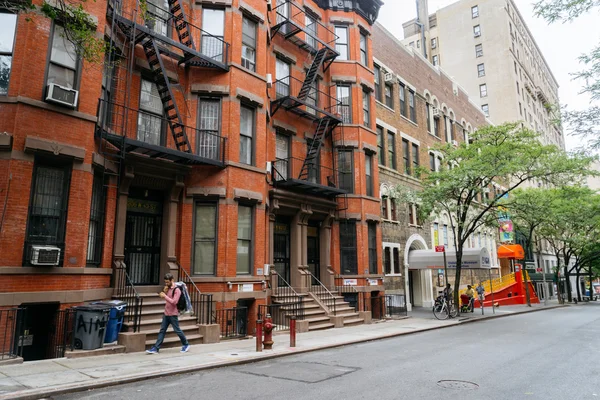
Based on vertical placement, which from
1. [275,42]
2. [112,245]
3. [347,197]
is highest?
[275,42]

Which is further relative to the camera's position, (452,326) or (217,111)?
(452,326)

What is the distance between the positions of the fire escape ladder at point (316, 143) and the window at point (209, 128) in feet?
15.7

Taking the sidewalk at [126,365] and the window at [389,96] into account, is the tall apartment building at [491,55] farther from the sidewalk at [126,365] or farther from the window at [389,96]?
the sidewalk at [126,365]

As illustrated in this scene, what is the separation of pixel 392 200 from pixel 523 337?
12.7 m

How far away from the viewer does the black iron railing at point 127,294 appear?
35.8 ft

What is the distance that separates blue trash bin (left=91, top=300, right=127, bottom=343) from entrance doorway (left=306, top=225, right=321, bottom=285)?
412 inches

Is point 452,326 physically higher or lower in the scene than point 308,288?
lower

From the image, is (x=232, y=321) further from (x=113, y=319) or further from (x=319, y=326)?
(x=113, y=319)

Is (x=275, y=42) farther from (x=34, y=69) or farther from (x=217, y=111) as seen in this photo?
(x=34, y=69)

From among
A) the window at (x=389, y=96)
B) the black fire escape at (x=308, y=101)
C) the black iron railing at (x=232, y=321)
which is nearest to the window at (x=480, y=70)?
the window at (x=389, y=96)

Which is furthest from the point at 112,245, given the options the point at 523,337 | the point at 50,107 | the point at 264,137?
the point at 523,337

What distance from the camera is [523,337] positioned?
562 inches

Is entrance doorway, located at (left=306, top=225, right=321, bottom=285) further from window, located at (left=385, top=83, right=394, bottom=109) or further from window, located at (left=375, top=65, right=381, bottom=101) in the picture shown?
window, located at (left=385, top=83, right=394, bottom=109)

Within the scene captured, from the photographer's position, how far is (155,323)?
36.9ft
